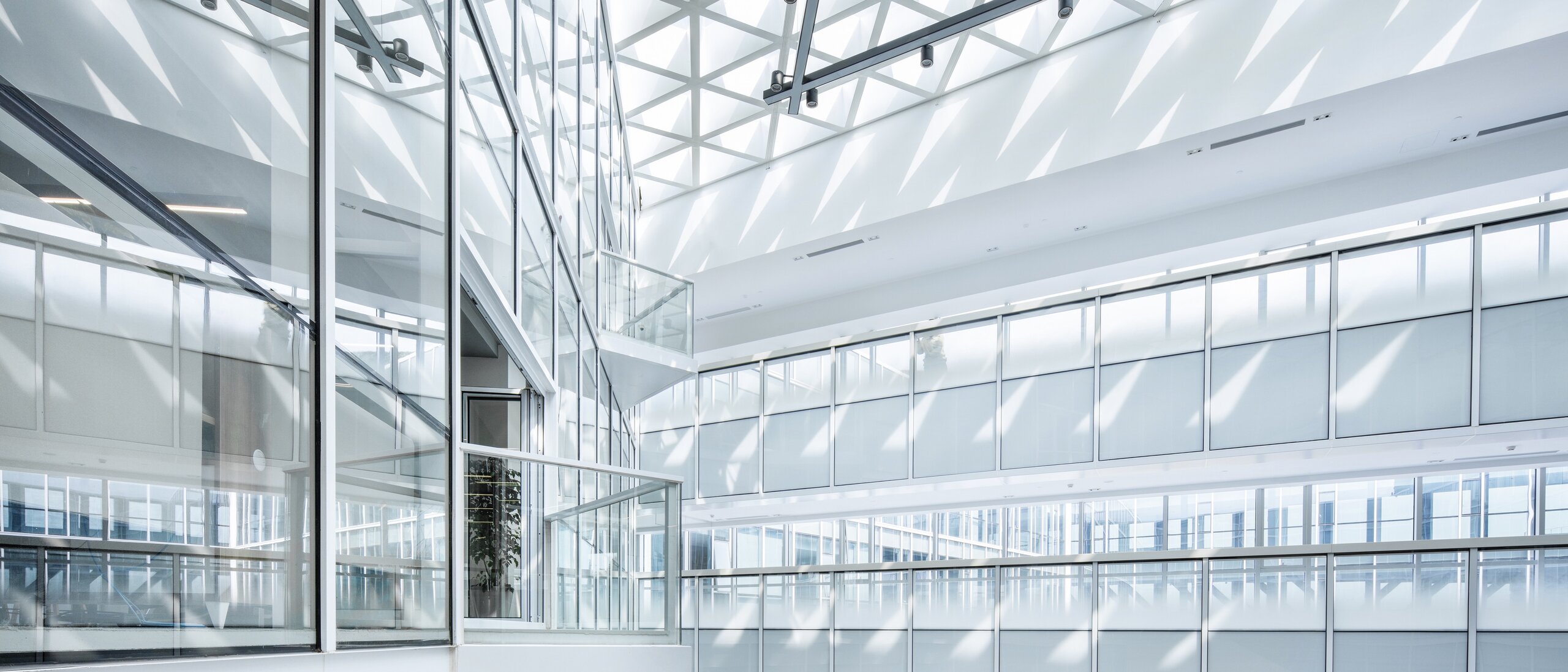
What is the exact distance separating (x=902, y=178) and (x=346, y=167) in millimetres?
12580

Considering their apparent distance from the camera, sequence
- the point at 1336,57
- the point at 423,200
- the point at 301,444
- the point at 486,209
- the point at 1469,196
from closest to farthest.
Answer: the point at 301,444, the point at 423,200, the point at 486,209, the point at 1336,57, the point at 1469,196

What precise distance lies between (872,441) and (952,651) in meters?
6.29

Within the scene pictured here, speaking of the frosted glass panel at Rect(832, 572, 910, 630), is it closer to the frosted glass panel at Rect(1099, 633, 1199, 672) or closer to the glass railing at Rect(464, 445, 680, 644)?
the frosted glass panel at Rect(1099, 633, 1199, 672)

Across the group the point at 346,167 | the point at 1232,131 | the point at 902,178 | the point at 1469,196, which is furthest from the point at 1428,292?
the point at 346,167

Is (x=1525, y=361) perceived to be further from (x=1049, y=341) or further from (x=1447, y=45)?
(x=1049, y=341)

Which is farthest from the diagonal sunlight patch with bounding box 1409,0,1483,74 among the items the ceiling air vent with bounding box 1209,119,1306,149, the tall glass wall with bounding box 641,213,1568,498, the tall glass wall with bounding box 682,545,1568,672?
Result: the tall glass wall with bounding box 682,545,1568,672

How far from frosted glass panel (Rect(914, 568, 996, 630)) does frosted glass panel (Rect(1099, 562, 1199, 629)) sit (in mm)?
1471

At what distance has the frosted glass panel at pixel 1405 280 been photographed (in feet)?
42.9

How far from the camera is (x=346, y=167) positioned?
325 cm

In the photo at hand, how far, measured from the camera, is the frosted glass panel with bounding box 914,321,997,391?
1728 centimetres

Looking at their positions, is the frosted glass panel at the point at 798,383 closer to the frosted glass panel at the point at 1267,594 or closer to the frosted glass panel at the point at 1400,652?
the frosted glass panel at the point at 1267,594

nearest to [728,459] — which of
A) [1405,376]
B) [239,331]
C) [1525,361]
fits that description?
[1405,376]

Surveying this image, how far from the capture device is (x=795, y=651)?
45.8 ft

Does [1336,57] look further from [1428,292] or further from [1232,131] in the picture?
[1428,292]
